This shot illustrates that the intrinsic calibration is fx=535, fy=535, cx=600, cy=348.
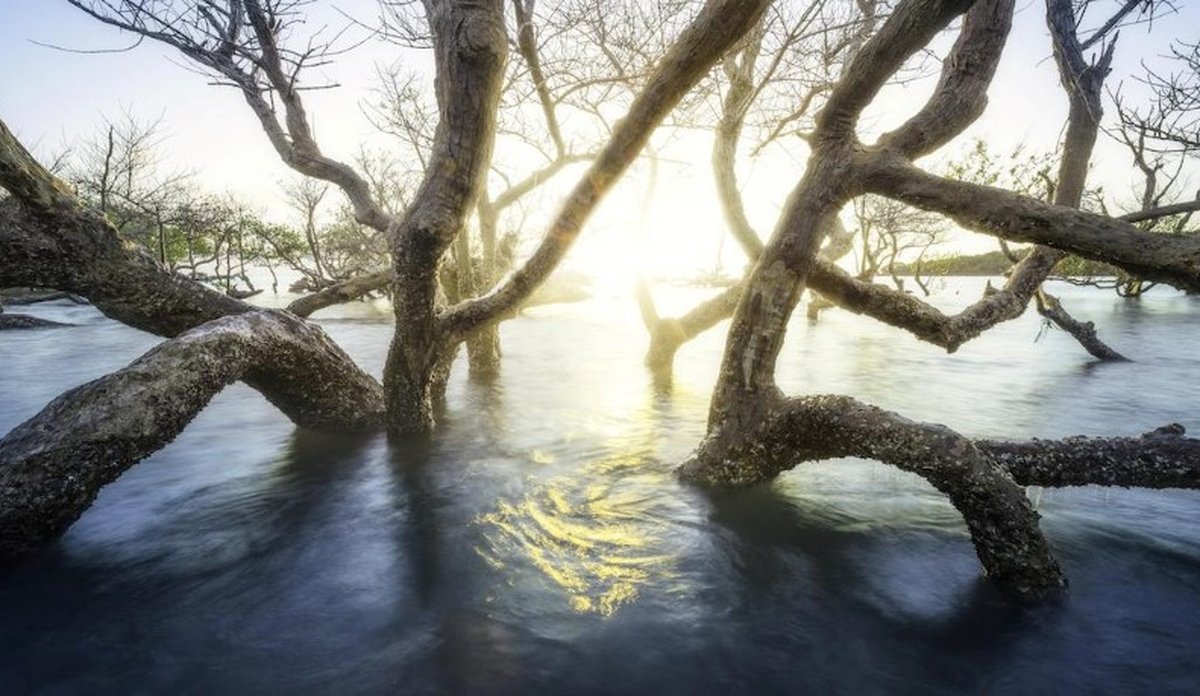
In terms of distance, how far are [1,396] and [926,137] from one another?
1321 cm

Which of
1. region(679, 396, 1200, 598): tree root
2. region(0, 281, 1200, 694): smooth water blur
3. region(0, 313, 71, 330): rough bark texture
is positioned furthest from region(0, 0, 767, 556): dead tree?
region(0, 313, 71, 330): rough bark texture

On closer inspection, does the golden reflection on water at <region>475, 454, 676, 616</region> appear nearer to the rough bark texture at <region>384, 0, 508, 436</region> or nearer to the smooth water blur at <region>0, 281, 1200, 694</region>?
the smooth water blur at <region>0, 281, 1200, 694</region>

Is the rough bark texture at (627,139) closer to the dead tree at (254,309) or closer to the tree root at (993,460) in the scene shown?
the dead tree at (254,309)

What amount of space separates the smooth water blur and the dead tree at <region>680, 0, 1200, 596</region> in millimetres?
507

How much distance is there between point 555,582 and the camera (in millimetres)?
3402

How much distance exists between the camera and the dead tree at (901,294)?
2986 mm

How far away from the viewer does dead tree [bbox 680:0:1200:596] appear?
2986mm

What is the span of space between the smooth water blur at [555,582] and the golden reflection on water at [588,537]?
0.02 m

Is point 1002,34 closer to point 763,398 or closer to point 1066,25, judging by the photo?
point 1066,25

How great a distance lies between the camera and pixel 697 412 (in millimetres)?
8219

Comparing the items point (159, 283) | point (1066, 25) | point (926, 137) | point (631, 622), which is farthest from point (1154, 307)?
point (159, 283)

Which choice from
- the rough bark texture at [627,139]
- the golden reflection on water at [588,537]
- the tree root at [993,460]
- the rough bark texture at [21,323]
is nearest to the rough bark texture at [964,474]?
the tree root at [993,460]

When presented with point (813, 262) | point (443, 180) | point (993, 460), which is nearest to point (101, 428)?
point (443, 180)

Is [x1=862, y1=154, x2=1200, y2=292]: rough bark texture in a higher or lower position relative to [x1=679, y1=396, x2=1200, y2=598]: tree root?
higher
